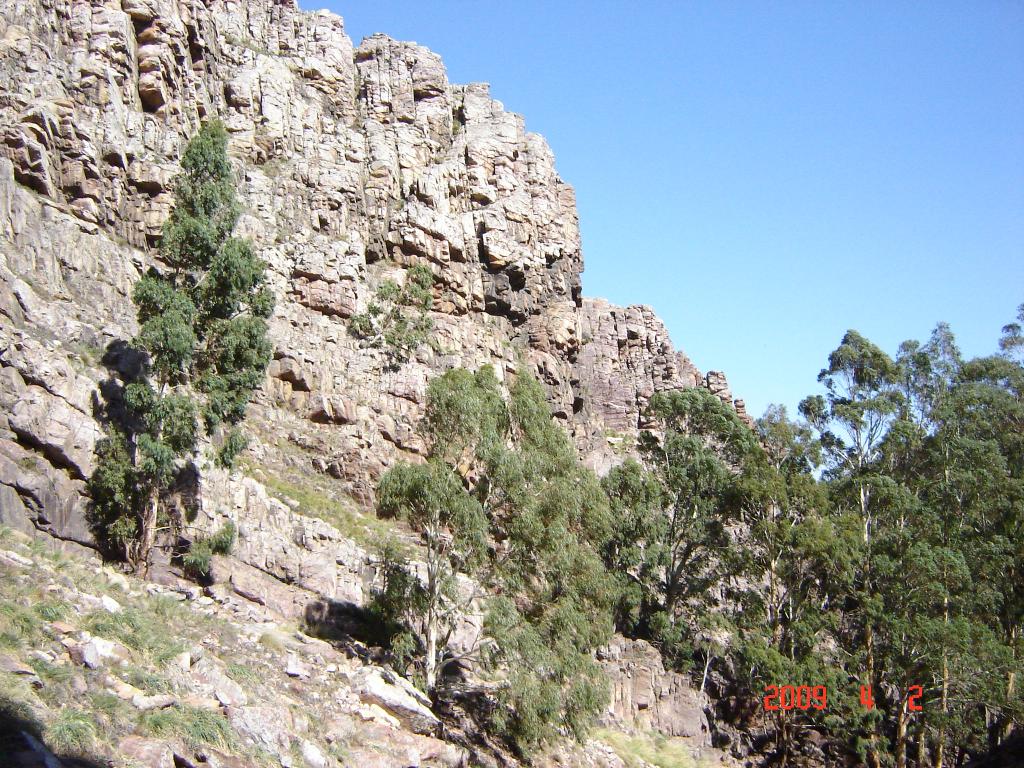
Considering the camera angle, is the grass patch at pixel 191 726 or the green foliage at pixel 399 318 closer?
the grass patch at pixel 191 726

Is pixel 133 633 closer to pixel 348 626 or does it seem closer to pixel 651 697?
pixel 348 626

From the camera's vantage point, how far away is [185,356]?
32.3m

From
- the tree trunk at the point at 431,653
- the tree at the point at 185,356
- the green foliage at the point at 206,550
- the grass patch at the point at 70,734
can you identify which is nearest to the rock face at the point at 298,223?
the tree at the point at 185,356

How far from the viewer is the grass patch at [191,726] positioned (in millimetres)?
17344

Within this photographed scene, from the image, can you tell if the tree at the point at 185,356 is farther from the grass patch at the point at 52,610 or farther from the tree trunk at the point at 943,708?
the tree trunk at the point at 943,708

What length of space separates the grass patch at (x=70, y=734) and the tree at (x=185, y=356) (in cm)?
1527

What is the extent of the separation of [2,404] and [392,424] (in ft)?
67.7

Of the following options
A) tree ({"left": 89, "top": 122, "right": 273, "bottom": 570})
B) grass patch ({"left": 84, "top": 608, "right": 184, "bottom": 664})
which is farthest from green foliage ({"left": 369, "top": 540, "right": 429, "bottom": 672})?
grass patch ({"left": 84, "top": 608, "right": 184, "bottom": 664})

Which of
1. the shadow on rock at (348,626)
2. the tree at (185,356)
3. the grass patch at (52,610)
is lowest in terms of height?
the grass patch at (52,610)

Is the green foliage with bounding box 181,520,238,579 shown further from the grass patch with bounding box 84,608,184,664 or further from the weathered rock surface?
the weathered rock surface
